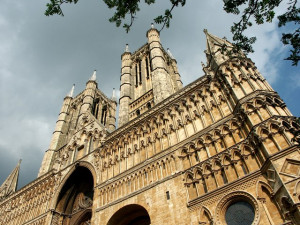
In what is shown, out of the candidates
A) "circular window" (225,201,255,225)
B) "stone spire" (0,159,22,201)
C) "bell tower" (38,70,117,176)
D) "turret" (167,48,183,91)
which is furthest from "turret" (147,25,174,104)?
"stone spire" (0,159,22,201)

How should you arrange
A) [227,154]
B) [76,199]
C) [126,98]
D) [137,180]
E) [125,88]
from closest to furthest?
[227,154]
[137,180]
[76,199]
[126,98]
[125,88]

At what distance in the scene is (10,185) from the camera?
2936 cm

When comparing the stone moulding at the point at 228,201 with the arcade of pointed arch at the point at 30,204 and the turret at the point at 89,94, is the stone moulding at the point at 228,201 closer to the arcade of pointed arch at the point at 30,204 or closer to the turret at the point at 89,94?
the arcade of pointed arch at the point at 30,204

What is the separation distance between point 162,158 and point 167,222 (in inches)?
135

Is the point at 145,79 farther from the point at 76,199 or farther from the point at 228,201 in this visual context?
the point at 228,201

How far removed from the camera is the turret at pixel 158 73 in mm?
21269

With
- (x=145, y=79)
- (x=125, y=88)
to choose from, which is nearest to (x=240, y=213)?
(x=125, y=88)

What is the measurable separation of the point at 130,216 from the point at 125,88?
1592cm

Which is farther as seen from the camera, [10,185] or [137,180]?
[10,185]

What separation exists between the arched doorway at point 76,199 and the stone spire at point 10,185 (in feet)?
44.6

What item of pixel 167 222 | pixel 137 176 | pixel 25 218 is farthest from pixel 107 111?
pixel 167 222

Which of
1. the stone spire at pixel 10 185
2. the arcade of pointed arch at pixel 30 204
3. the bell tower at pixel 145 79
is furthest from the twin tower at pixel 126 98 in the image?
the stone spire at pixel 10 185

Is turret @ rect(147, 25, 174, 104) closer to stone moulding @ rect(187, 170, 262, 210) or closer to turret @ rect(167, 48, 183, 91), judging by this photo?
turret @ rect(167, 48, 183, 91)

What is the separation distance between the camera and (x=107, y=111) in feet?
129
